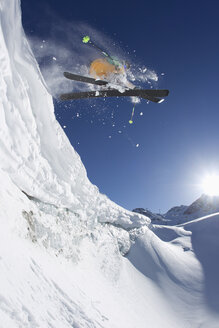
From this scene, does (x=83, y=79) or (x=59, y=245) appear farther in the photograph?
(x=83, y=79)

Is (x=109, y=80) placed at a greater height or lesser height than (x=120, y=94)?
lesser

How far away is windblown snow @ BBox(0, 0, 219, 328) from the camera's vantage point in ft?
13.6

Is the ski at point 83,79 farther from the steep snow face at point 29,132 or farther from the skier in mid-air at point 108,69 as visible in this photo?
the steep snow face at point 29,132

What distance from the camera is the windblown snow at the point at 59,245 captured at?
415 cm

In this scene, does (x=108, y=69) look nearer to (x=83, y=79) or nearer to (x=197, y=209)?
(x=83, y=79)

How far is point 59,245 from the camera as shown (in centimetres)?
770

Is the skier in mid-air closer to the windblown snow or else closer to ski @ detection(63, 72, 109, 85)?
ski @ detection(63, 72, 109, 85)

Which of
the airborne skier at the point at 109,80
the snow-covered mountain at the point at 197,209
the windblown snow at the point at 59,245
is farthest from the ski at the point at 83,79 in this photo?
the snow-covered mountain at the point at 197,209

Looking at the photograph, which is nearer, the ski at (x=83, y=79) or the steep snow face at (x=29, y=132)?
the steep snow face at (x=29, y=132)

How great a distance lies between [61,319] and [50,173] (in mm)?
4804

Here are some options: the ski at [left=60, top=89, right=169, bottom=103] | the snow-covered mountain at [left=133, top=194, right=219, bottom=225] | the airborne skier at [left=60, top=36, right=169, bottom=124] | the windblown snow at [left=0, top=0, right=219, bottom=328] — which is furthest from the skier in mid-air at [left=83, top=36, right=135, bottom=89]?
the snow-covered mountain at [left=133, top=194, right=219, bottom=225]

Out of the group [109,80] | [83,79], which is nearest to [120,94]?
[109,80]

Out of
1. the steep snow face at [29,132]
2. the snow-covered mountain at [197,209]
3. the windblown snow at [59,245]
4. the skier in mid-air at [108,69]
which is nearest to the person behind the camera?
the windblown snow at [59,245]

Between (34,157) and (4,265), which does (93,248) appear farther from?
(4,265)
